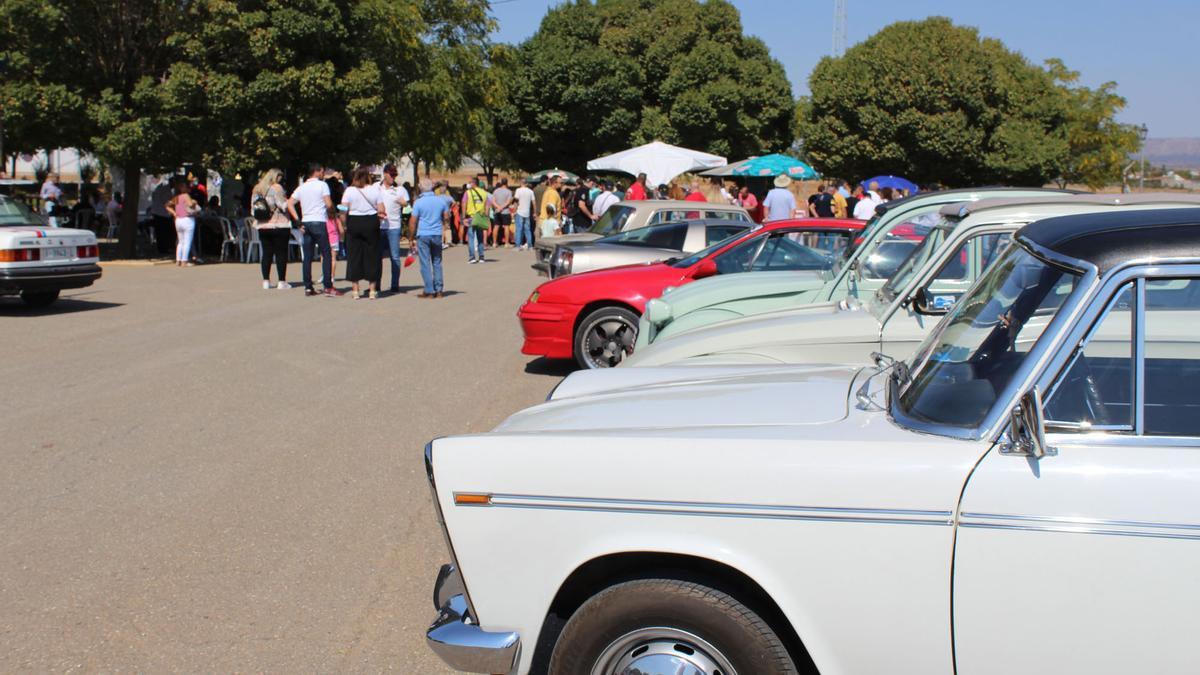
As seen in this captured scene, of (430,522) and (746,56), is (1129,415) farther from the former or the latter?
(746,56)

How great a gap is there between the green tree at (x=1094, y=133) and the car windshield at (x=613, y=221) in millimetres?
39713

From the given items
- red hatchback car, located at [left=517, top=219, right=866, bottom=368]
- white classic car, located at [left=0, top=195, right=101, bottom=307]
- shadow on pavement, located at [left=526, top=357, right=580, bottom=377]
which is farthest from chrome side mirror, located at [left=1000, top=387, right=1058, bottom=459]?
white classic car, located at [left=0, top=195, right=101, bottom=307]

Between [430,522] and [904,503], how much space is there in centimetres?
340

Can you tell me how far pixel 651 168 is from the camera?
1077 inches

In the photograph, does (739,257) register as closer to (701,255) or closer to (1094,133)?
(701,255)

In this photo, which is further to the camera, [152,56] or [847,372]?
[152,56]

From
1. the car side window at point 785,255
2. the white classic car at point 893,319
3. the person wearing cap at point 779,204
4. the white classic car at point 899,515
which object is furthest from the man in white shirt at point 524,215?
the white classic car at point 899,515

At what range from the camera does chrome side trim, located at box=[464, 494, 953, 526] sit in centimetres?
288

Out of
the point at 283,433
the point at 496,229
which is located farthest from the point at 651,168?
the point at 283,433

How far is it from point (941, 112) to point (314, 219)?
34846 mm

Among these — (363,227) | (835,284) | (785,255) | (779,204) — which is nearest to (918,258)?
(835,284)

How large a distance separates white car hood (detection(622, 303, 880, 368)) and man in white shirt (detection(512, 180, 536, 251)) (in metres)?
19.8

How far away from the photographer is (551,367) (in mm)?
10680

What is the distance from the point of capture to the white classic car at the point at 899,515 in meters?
2.79
